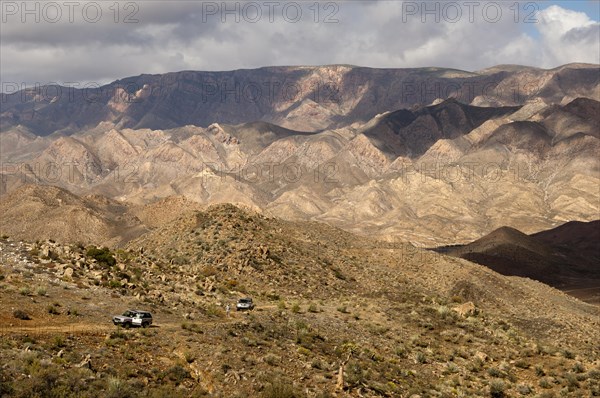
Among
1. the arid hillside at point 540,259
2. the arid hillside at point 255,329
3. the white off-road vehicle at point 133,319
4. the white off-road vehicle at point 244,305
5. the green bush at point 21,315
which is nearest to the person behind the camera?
the arid hillside at point 255,329

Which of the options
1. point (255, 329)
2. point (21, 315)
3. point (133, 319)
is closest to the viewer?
point (21, 315)

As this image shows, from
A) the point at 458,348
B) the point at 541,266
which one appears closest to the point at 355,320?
the point at 458,348

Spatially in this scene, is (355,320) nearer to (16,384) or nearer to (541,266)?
(16,384)

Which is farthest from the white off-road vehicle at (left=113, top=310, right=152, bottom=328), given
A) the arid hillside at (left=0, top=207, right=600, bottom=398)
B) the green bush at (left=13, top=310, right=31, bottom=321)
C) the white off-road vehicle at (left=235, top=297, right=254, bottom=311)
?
the white off-road vehicle at (left=235, top=297, right=254, bottom=311)

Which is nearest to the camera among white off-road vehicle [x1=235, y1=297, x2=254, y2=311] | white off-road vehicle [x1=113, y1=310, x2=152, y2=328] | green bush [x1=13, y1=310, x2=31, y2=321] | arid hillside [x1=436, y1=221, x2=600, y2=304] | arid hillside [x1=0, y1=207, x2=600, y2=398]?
arid hillside [x1=0, y1=207, x2=600, y2=398]

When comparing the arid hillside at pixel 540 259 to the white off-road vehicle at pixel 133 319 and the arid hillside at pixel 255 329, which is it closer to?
the arid hillside at pixel 255 329

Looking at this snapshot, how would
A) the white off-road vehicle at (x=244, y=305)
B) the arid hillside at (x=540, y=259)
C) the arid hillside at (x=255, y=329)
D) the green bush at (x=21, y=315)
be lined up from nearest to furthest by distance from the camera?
the arid hillside at (x=255, y=329)
the green bush at (x=21, y=315)
the white off-road vehicle at (x=244, y=305)
the arid hillside at (x=540, y=259)

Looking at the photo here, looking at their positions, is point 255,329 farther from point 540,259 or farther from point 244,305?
point 540,259

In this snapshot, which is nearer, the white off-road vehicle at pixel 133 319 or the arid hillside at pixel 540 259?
the white off-road vehicle at pixel 133 319

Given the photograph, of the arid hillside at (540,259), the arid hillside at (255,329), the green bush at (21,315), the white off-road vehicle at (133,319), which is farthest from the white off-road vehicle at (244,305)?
the arid hillside at (540,259)

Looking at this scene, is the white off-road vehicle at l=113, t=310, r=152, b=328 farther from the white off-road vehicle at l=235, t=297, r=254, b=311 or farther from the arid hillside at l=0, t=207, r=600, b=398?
the white off-road vehicle at l=235, t=297, r=254, b=311

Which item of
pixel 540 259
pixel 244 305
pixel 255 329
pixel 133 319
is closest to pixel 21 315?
pixel 133 319

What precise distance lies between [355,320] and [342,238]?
118 feet

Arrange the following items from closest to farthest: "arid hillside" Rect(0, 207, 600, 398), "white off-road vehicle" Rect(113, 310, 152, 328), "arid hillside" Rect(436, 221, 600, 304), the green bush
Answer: "arid hillside" Rect(0, 207, 600, 398) < the green bush < "white off-road vehicle" Rect(113, 310, 152, 328) < "arid hillside" Rect(436, 221, 600, 304)
